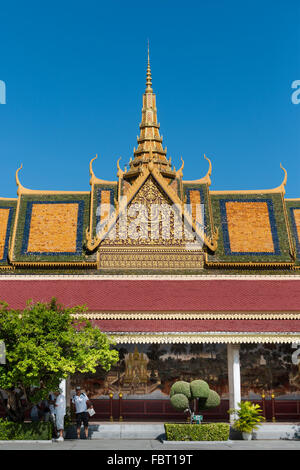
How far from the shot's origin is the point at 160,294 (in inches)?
997

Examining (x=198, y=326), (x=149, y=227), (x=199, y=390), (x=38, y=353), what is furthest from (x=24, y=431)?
(x=149, y=227)

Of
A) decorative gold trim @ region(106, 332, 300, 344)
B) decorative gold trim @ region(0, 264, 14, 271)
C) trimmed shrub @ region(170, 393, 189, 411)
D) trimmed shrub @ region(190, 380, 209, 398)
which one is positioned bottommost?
trimmed shrub @ region(170, 393, 189, 411)

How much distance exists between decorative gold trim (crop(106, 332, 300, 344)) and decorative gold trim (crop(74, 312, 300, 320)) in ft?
4.17

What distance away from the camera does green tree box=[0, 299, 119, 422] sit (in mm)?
17672

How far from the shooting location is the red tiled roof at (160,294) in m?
24.3

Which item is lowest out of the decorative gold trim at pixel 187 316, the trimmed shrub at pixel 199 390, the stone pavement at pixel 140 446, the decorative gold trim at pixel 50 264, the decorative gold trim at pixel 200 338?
the stone pavement at pixel 140 446

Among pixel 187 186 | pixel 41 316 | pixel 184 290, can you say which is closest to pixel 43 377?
pixel 41 316

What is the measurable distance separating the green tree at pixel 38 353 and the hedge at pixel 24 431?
649 mm

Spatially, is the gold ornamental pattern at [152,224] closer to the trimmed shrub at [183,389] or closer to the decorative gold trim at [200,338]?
the decorative gold trim at [200,338]

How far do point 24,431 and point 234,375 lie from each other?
719 centimetres

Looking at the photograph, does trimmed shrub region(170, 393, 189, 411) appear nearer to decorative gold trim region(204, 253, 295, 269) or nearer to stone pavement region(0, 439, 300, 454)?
stone pavement region(0, 439, 300, 454)

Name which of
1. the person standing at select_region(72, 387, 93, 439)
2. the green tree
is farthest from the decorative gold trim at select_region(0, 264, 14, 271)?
the person standing at select_region(72, 387, 93, 439)

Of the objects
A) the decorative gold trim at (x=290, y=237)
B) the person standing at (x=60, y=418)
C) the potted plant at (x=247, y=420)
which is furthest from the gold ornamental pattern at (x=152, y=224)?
the person standing at (x=60, y=418)

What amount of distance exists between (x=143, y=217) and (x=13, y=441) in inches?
493
